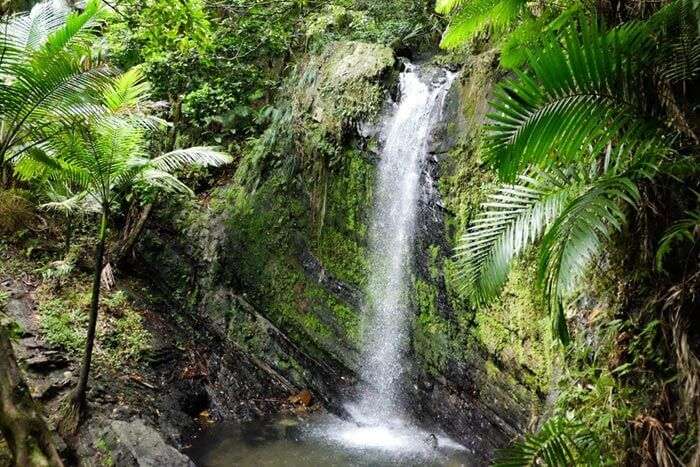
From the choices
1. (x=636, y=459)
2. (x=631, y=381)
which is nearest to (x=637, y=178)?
(x=631, y=381)

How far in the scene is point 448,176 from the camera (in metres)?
5.75

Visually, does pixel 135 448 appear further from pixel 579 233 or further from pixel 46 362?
pixel 579 233

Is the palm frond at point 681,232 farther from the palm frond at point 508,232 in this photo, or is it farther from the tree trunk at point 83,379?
the tree trunk at point 83,379

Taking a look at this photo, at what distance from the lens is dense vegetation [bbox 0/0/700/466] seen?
1.85m

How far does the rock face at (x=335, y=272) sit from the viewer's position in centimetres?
528

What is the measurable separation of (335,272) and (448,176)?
208 cm

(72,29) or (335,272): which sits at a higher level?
(72,29)

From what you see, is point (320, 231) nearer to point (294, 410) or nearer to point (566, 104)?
point (294, 410)

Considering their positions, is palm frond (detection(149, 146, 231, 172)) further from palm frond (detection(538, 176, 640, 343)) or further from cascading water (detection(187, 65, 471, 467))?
palm frond (detection(538, 176, 640, 343))

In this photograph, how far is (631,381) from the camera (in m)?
2.12

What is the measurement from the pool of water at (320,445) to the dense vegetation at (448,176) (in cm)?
91

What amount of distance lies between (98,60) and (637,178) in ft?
13.5

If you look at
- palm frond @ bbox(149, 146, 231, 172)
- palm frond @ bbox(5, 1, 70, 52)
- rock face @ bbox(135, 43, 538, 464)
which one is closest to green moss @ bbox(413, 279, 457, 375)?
rock face @ bbox(135, 43, 538, 464)

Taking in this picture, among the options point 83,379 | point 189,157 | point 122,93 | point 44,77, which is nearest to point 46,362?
point 83,379
